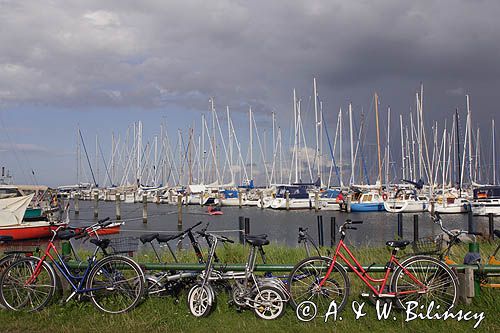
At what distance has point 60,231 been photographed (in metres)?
7.52

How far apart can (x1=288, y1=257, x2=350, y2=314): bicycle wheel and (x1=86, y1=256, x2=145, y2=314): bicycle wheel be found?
209cm

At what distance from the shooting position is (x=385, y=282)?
21.5 feet

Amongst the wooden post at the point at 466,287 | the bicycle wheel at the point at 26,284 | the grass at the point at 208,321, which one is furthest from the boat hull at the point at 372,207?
the bicycle wheel at the point at 26,284

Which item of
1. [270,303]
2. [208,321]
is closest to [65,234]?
[208,321]

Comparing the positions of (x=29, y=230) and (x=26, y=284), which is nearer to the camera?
(x=26, y=284)

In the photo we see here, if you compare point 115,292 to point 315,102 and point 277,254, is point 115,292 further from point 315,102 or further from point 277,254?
point 315,102

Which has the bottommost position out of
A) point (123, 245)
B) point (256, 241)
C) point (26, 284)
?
point (26, 284)

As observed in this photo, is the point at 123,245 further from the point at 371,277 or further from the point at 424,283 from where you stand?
the point at 424,283

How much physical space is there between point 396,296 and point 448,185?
73.8 metres

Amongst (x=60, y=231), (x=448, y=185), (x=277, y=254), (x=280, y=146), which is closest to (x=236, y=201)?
(x=280, y=146)

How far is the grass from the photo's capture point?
6074mm

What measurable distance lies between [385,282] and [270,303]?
60.4 inches

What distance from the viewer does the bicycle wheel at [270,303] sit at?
21.0 feet

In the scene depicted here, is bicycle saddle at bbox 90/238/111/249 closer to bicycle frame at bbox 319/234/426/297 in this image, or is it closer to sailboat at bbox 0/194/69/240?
bicycle frame at bbox 319/234/426/297
